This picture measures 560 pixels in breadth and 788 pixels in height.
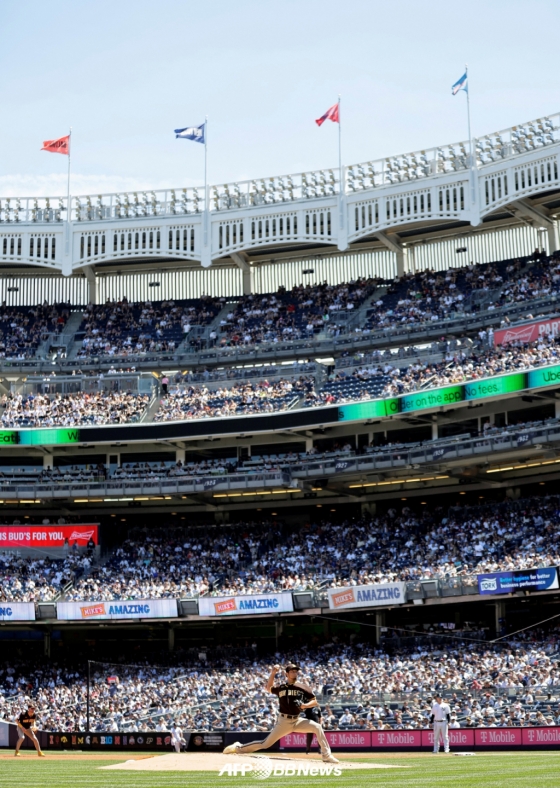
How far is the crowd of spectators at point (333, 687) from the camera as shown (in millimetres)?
34094

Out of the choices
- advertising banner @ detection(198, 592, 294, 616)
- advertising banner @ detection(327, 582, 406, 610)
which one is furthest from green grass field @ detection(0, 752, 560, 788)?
advertising banner @ detection(198, 592, 294, 616)

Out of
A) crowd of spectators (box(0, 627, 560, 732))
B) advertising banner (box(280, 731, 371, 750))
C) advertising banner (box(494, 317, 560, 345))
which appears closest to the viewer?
advertising banner (box(280, 731, 371, 750))

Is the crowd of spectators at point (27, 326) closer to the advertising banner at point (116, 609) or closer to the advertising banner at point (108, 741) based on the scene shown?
the advertising banner at point (116, 609)

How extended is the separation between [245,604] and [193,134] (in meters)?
25.5

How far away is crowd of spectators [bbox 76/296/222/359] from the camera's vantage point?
58.7 m

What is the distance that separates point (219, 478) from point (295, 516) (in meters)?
5.90

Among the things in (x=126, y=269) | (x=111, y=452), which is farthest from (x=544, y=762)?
(x=126, y=269)

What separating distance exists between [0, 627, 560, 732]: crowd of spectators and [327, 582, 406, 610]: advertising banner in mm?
1986

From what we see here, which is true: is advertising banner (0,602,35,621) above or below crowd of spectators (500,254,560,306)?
below

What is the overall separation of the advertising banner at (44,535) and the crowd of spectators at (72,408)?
200 inches

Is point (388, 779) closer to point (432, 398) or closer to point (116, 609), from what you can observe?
point (432, 398)

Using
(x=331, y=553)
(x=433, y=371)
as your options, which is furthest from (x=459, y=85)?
(x=331, y=553)

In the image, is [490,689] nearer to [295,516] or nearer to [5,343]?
[295,516]

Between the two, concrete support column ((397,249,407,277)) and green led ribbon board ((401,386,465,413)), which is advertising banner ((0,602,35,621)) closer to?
green led ribbon board ((401,386,465,413))
